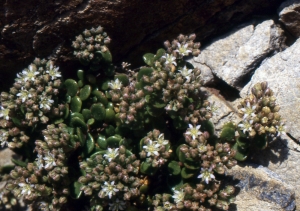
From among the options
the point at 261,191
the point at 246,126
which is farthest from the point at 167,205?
the point at 246,126

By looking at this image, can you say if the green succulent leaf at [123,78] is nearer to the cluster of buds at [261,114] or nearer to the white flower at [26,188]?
the cluster of buds at [261,114]

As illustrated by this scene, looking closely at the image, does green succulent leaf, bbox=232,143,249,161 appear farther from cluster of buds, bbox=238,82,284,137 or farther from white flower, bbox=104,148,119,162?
white flower, bbox=104,148,119,162

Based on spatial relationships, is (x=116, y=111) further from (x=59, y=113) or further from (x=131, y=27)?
(x=131, y=27)

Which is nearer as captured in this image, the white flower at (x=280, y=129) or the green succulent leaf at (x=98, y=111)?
the white flower at (x=280, y=129)

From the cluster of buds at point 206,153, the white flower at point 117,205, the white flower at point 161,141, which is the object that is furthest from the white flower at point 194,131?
the white flower at point 117,205

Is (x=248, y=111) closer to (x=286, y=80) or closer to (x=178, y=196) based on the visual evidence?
(x=286, y=80)
